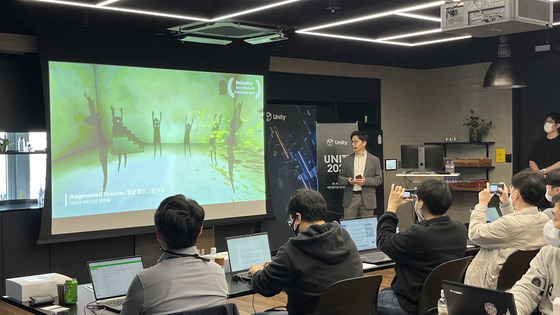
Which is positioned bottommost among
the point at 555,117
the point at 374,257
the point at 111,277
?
the point at 374,257

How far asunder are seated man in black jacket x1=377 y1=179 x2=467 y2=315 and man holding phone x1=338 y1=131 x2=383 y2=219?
177 inches

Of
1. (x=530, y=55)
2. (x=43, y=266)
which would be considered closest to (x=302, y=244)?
(x=43, y=266)

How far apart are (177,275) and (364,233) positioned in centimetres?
262

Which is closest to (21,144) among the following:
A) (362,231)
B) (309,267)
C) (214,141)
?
(214,141)

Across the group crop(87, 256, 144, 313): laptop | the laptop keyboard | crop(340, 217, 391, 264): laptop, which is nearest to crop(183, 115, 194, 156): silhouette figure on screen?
crop(340, 217, 391, 264): laptop

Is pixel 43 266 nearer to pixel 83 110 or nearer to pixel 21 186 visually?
pixel 21 186

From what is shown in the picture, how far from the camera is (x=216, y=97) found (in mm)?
8062

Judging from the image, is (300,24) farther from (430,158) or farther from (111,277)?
(111,277)

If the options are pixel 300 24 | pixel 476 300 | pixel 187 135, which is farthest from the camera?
pixel 187 135

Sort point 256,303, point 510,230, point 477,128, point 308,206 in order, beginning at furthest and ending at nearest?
point 477,128 < point 256,303 < point 510,230 < point 308,206

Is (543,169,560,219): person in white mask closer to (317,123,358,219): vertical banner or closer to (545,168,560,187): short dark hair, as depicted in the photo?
(545,168,560,187): short dark hair

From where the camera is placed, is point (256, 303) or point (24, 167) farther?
Answer: point (24, 167)

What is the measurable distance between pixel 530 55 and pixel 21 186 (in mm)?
7370

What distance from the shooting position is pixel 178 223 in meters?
2.79
